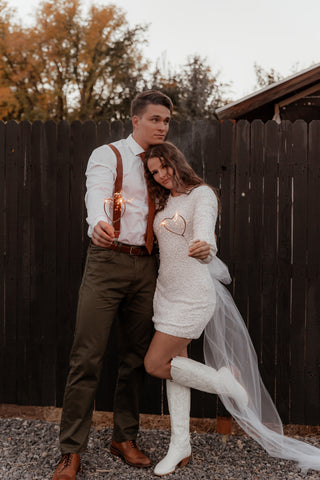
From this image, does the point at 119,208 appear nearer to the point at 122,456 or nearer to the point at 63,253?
the point at 63,253

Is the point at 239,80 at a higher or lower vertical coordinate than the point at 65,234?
higher

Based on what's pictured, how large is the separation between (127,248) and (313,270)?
1.55 m

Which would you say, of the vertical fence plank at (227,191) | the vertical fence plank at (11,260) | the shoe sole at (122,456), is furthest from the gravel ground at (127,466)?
the vertical fence plank at (227,191)

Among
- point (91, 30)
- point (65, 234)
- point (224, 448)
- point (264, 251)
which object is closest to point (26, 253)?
point (65, 234)

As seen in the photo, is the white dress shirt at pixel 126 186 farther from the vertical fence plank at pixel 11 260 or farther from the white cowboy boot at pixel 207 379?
the vertical fence plank at pixel 11 260

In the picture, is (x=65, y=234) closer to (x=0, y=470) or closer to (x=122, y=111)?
(x=0, y=470)

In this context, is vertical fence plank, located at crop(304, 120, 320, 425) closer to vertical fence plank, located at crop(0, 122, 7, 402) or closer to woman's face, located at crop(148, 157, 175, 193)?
woman's face, located at crop(148, 157, 175, 193)

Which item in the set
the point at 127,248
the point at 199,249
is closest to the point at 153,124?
the point at 127,248

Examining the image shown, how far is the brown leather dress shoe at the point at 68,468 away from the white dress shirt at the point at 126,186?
1.33 meters

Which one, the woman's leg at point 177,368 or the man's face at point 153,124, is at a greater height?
the man's face at point 153,124

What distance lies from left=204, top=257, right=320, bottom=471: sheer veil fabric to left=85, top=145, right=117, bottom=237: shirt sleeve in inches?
33.4

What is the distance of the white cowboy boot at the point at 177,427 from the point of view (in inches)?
118

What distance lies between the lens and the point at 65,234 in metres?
3.82

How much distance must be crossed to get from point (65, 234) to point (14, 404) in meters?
1.48
